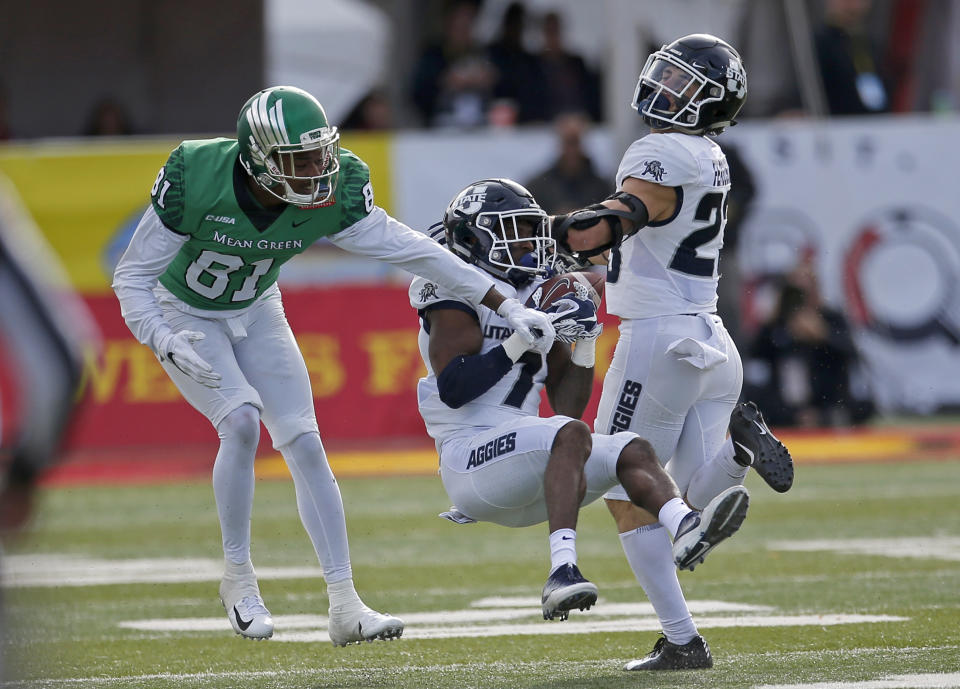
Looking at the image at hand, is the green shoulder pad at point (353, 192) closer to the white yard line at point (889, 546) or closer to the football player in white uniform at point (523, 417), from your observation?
the football player in white uniform at point (523, 417)

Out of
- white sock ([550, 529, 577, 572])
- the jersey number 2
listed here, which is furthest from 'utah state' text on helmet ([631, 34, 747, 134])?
white sock ([550, 529, 577, 572])

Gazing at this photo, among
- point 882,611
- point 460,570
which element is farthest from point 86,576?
point 882,611

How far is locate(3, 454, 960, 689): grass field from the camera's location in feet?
16.6

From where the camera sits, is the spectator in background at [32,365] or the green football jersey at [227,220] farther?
the green football jersey at [227,220]

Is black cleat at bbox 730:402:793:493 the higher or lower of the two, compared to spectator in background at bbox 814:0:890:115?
higher

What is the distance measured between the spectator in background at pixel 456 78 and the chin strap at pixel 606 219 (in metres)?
8.10

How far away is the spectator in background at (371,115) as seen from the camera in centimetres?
1323

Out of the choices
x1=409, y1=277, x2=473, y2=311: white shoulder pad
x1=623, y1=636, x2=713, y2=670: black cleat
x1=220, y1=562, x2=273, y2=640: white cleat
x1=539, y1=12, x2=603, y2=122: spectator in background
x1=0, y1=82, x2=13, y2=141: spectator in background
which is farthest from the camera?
x1=0, y1=82, x2=13, y2=141: spectator in background

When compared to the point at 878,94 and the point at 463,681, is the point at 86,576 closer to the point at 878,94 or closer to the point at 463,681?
the point at 463,681

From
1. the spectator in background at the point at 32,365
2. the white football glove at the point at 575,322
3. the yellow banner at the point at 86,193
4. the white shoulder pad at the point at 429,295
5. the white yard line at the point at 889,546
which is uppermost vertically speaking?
the spectator in background at the point at 32,365

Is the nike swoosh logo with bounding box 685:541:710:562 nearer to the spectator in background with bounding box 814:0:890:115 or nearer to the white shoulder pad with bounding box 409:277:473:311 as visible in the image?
the white shoulder pad with bounding box 409:277:473:311

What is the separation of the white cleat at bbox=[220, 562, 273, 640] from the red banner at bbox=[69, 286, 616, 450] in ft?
19.7

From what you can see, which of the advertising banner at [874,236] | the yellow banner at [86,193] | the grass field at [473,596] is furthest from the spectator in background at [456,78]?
the grass field at [473,596]

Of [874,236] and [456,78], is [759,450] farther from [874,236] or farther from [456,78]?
[456,78]
